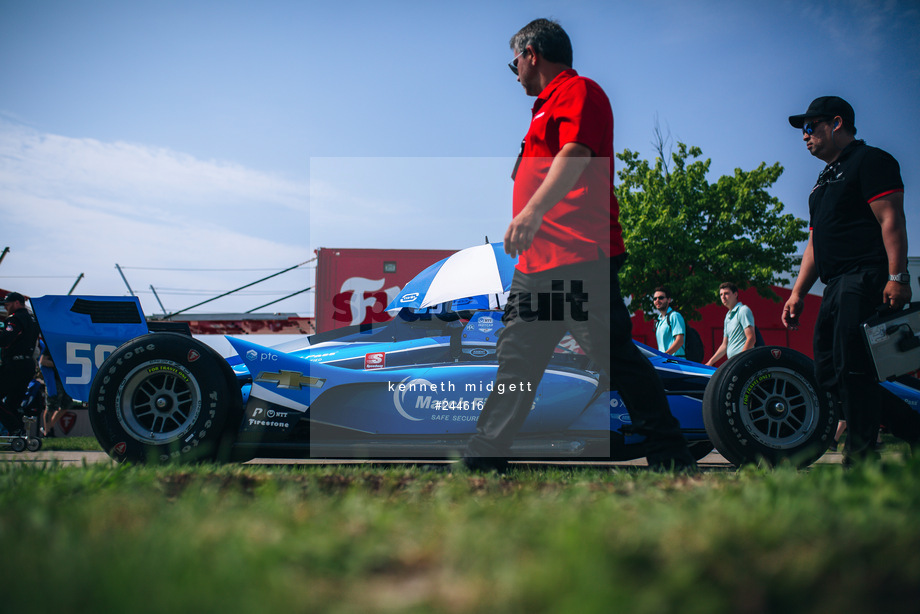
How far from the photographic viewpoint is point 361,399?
329 centimetres

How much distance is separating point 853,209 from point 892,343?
64 cm

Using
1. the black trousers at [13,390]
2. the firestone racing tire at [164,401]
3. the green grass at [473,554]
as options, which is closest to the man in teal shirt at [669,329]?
the firestone racing tire at [164,401]

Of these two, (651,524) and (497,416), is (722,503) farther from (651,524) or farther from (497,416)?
(497,416)

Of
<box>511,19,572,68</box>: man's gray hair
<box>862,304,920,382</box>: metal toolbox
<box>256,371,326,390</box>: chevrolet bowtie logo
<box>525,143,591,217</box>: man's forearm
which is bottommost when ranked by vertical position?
<box>256,371,326,390</box>: chevrolet bowtie logo

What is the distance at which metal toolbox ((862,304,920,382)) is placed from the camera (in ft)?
8.32

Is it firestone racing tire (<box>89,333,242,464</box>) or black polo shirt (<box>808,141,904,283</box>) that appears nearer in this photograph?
black polo shirt (<box>808,141,904,283</box>)

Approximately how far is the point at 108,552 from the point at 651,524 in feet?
2.99

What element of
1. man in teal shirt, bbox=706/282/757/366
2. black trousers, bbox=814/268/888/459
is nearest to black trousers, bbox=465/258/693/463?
black trousers, bbox=814/268/888/459

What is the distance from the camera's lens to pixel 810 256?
120 inches

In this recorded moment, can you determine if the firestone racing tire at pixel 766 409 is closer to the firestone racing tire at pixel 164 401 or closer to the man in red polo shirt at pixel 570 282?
the man in red polo shirt at pixel 570 282

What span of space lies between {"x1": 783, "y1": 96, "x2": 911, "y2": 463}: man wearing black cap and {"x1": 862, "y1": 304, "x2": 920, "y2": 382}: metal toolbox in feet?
0.17

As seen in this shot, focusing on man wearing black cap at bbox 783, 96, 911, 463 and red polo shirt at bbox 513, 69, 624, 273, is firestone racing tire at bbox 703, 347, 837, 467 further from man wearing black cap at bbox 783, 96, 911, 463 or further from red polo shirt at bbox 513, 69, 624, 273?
red polo shirt at bbox 513, 69, 624, 273

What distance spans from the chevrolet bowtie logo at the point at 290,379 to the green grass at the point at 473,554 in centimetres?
170

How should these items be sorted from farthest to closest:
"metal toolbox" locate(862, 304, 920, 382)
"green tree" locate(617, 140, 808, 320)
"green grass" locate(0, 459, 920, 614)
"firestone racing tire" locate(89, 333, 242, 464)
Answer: "green tree" locate(617, 140, 808, 320) → "firestone racing tire" locate(89, 333, 242, 464) → "metal toolbox" locate(862, 304, 920, 382) → "green grass" locate(0, 459, 920, 614)
